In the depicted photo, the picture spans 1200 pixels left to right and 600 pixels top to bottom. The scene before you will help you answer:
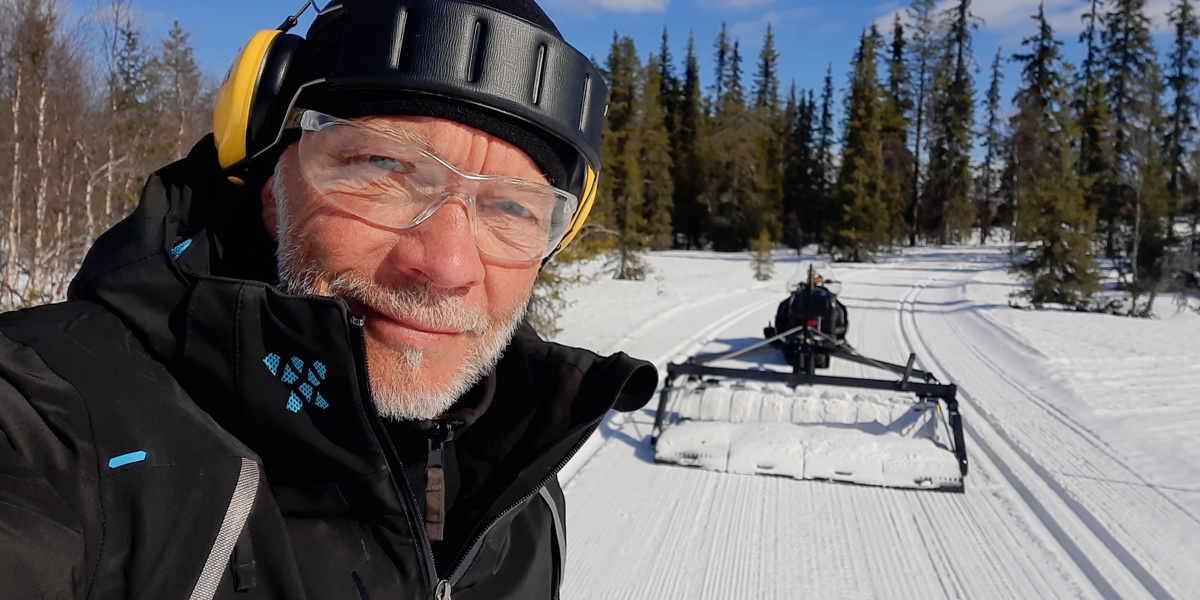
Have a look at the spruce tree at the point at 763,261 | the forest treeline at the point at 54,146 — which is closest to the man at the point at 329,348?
the forest treeline at the point at 54,146

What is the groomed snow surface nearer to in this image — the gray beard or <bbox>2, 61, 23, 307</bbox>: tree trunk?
the gray beard

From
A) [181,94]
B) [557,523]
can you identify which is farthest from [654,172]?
[557,523]

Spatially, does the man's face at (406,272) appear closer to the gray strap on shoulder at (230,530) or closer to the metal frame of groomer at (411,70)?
the metal frame of groomer at (411,70)

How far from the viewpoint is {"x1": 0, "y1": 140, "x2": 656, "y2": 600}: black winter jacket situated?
831mm

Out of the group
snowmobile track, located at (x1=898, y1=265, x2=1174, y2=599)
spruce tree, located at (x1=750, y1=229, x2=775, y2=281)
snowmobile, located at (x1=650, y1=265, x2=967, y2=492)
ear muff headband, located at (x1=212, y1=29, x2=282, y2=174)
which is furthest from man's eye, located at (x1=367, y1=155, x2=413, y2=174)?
spruce tree, located at (x1=750, y1=229, x2=775, y2=281)

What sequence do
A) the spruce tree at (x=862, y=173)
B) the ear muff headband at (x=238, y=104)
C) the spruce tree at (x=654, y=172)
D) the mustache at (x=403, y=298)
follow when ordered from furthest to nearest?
the spruce tree at (x=654, y=172) → the spruce tree at (x=862, y=173) → the ear muff headband at (x=238, y=104) → the mustache at (x=403, y=298)

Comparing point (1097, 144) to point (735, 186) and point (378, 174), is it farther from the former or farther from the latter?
point (378, 174)

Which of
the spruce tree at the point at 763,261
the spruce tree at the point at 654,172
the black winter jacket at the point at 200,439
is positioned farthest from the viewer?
the spruce tree at the point at 654,172

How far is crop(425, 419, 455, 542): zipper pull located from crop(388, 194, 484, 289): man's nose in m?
0.33

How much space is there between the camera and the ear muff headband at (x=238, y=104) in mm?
1280

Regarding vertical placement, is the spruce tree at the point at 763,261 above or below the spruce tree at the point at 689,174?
below

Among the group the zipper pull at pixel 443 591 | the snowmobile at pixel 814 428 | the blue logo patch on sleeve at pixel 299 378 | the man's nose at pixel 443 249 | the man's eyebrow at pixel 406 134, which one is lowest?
the snowmobile at pixel 814 428

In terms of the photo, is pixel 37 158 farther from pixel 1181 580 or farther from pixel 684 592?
pixel 1181 580

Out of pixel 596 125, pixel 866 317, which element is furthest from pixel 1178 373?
pixel 596 125
